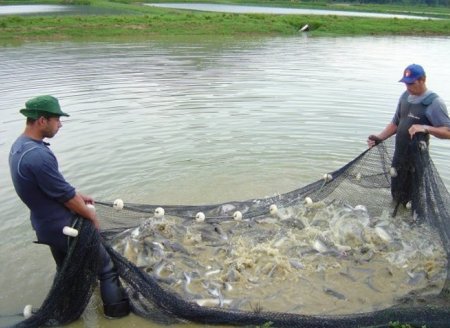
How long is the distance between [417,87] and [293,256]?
10.3 feet

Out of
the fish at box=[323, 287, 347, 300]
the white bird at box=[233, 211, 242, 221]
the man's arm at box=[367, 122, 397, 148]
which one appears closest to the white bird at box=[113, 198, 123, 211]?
the white bird at box=[233, 211, 242, 221]

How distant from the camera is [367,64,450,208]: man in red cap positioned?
6836 millimetres

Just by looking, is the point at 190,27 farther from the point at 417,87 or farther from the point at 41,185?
the point at 41,185

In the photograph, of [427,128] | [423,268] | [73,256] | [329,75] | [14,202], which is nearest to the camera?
[73,256]

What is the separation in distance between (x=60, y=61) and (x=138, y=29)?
15.4m

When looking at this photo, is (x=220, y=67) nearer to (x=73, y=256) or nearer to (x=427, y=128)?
(x=427, y=128)

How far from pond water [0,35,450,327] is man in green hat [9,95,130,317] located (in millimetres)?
1306

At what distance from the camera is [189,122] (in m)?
14.4

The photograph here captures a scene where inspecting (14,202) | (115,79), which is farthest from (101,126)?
(115,79)

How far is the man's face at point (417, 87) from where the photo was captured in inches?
273

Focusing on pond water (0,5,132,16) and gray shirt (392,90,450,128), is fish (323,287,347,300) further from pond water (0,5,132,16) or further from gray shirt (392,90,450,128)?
pond water (0,5,132,16)

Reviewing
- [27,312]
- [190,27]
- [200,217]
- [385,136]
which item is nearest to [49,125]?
[27,312]

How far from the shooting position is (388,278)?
627cm

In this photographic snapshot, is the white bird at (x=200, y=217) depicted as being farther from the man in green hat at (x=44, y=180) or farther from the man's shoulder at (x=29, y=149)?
the man's shoulder at (x=29, y=149)
